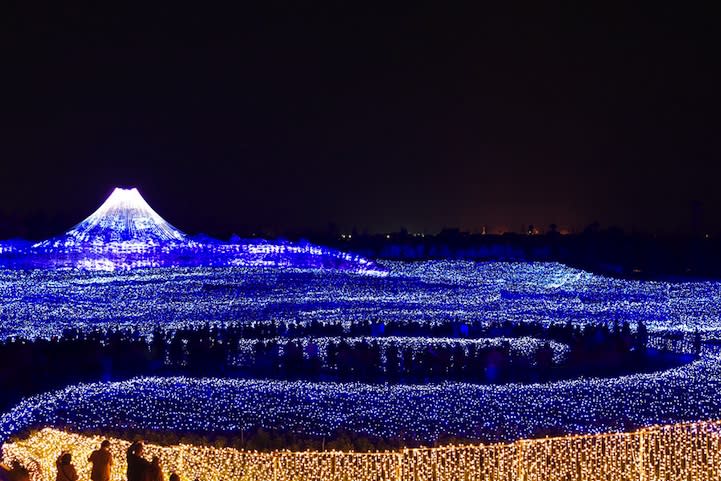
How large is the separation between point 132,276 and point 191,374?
13841 millimetres

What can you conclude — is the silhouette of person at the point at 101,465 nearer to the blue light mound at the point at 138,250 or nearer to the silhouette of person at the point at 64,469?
the silhouette of person at the point at 64,469

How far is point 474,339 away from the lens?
17.7 m

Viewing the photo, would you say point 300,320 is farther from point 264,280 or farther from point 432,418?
point 432,418

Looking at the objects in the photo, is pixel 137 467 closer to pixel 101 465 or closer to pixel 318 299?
pixel 101 465

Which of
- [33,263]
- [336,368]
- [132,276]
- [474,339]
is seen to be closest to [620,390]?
[336,368]

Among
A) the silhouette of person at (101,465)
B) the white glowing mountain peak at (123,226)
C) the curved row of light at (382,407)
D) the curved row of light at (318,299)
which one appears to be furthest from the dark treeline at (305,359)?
the white glowing mountain peak at (123,226)

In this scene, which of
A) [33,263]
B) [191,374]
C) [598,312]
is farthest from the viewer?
[33,263]

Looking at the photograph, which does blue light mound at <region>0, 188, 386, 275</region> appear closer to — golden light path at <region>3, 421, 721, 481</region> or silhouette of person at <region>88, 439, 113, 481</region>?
golden light path at <region>3, 421, 721, 481</region>

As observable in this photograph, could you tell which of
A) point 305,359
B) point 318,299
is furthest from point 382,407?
point 318,299

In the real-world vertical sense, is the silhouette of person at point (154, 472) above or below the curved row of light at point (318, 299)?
below

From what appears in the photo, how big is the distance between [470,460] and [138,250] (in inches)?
987

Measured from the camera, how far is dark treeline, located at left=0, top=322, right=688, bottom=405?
46.8 feet

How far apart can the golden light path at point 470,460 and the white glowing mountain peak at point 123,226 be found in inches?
1000

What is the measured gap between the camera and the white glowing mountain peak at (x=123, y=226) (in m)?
33.4
